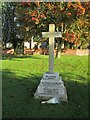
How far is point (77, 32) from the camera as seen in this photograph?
26141 mm

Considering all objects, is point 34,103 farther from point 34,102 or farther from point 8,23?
point 8,23

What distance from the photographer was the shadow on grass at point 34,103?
812 centimetres

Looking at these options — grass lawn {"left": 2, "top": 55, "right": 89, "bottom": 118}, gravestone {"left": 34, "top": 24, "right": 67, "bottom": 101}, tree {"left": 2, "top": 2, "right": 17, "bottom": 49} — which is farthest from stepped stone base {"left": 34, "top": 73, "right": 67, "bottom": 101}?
tree {"left": 2, "top": 2, "right": 17, "bottom": 49}

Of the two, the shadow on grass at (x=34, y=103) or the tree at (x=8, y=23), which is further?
the tree at (x=8, y=23)

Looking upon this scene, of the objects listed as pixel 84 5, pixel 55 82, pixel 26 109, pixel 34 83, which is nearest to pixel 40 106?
pixel 26 109

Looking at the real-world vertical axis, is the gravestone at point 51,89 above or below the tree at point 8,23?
below

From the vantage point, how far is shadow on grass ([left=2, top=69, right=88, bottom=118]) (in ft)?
26.7

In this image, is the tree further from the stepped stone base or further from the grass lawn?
the stepped stone base

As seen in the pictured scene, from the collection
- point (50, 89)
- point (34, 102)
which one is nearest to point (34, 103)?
point (34, 102)

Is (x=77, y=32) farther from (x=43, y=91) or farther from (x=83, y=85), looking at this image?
(x=43, y=91)

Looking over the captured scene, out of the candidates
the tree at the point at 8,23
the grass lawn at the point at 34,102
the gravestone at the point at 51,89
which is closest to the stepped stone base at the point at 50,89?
the gravestone at the point at 51,89

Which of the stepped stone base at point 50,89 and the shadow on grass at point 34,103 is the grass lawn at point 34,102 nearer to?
the shadow on grass at point 34,103

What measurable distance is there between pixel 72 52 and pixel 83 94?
31796 mm

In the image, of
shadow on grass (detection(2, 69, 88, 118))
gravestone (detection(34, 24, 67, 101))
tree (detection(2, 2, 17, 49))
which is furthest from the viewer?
tree (detection(2, 2, 17, 49))
